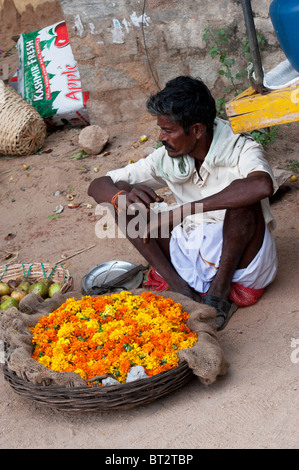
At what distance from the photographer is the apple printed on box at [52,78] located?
21.1 ft

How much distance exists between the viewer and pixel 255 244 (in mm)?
3316

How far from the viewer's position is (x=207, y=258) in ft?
11.4

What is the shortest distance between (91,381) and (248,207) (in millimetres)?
1266

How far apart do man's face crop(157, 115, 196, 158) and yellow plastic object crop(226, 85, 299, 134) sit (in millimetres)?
450

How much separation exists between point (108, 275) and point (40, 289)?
0.48m

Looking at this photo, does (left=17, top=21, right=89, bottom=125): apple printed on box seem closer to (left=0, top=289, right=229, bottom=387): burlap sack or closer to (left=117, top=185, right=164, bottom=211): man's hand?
(left=117, top=185, right=164, bottom=211): man's hand

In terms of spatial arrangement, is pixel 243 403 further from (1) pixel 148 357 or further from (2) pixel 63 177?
(2) pixel 63 177

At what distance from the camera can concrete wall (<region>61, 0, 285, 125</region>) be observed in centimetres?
540

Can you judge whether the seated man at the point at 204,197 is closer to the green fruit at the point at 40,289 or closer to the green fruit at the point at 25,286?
the green fruit at the point at 40,289

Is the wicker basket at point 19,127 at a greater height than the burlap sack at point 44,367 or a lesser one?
lesser

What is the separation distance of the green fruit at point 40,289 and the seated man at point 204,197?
0.70 metres

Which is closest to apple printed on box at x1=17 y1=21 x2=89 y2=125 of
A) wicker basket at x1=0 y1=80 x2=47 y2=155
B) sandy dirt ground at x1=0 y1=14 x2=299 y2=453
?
wicker basket at x1=0 y1=80 x2=47 y2=155

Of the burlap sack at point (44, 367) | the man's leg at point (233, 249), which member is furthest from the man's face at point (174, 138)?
the burlap sack at point (44, 367)

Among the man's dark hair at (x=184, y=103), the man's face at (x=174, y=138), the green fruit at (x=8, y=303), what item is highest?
the man's dark hair at (x=184, y=103)
